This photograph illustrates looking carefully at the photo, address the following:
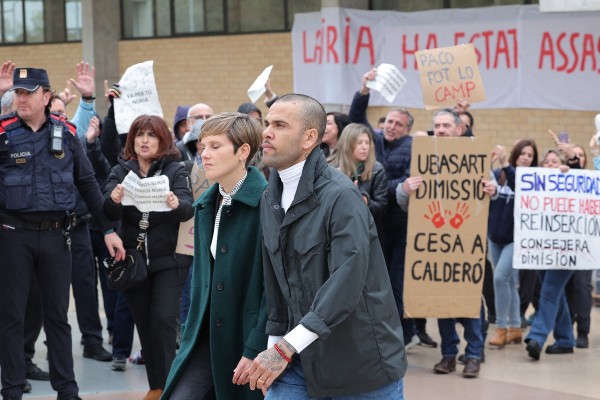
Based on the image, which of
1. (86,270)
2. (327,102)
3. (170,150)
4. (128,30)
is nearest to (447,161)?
(170,150)

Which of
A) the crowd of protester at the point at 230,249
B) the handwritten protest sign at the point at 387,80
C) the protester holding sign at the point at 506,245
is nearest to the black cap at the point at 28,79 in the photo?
the crowd of protester at the point at 230,249

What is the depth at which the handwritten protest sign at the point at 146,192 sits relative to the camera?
7.08 meters

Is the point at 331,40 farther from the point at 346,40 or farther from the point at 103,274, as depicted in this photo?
the point at 103,274

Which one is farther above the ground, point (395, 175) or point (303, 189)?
point (303, 189)

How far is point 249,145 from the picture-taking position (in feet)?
16.2

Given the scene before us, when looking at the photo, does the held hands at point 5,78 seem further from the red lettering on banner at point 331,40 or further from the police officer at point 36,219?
the red lettering on banner at point 331,40

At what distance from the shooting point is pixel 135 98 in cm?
849

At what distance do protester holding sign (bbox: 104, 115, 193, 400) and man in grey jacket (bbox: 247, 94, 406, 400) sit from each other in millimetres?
2706

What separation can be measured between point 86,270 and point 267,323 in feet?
→ 14.5

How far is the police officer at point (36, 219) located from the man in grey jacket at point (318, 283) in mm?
2710

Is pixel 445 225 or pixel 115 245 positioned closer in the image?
pixel 115 245

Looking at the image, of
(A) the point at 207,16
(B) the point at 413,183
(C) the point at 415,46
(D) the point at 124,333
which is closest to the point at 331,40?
(C) the point at 415,46

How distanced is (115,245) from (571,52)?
7.34 m

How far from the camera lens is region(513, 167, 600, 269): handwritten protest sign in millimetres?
9031
